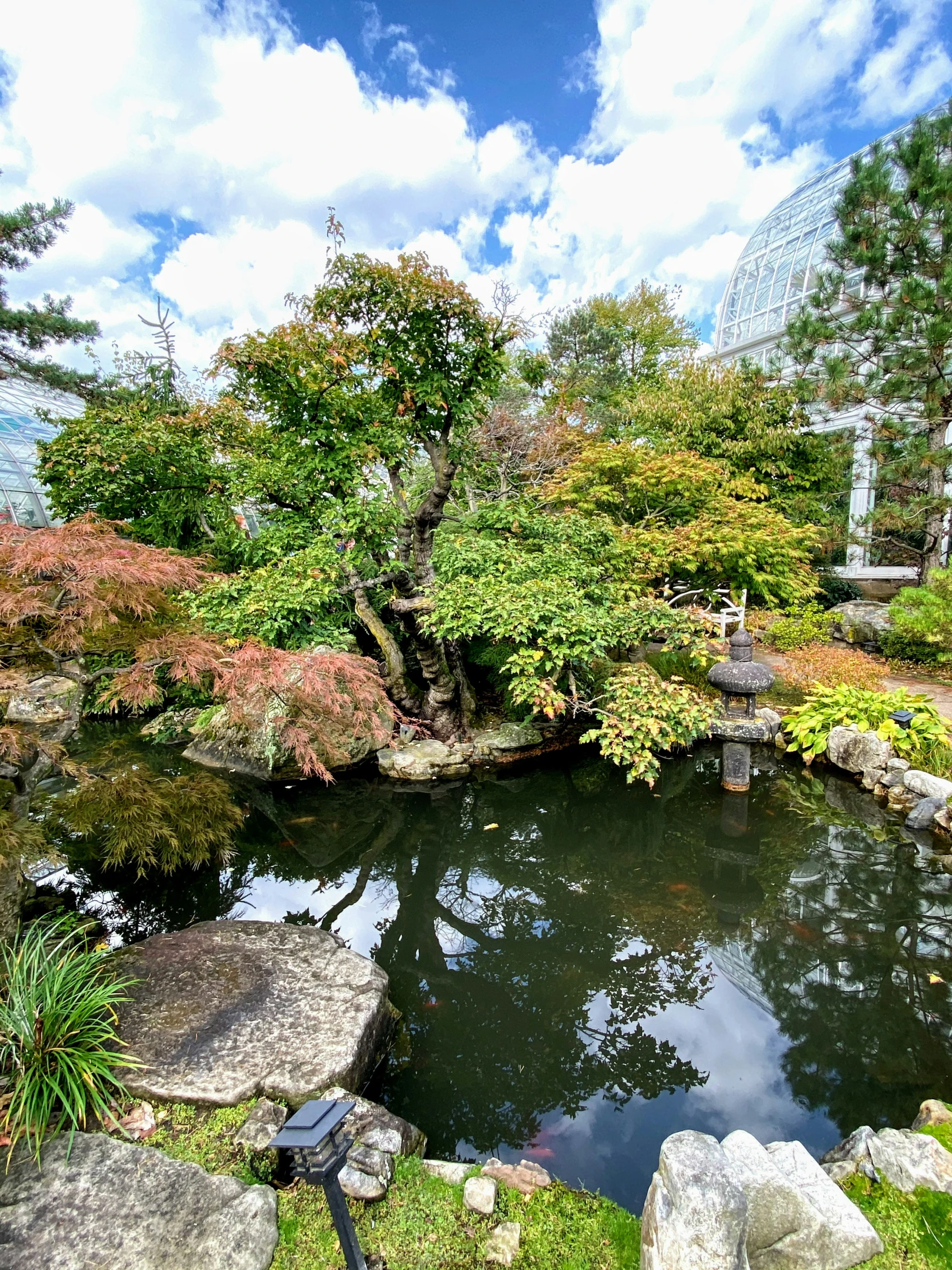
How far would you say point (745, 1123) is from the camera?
109 inches

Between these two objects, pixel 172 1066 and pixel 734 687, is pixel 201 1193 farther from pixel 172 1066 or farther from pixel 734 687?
pixel 734 687

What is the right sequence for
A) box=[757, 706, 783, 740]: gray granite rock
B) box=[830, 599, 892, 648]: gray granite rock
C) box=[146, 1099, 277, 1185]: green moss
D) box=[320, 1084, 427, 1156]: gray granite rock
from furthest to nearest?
box=[830, 599, 892, 648]: gray granite rock < box=[757, 706, 783, 740]: gray granite rock < box=[320, 1084, 427, 1156]: gray granite rock < box=[146, 1099, 277, 1185]: green moss

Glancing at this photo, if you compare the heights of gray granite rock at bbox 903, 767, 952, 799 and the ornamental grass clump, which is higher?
gray granite rock at bbox 903, 767, 952, 799

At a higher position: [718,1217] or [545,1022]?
[718,1217]

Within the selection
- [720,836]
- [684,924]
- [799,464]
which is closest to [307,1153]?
[684,924]

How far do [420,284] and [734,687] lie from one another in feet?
16.8

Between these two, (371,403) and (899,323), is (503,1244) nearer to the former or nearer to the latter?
(371,403)

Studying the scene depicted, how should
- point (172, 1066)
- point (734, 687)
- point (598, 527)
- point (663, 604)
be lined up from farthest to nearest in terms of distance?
point (598, 527)
point (663, 604)
point (734, 687)
point (172, 1066)

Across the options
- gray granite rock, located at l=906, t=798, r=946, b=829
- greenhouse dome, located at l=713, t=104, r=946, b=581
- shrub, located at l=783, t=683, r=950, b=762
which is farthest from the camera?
greenhouse dome, located at l=713, t=104, r=946, b=581

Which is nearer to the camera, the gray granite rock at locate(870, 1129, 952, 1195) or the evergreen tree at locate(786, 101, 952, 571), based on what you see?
the gray granite rock at locate(870, 1129, 952, 1195)

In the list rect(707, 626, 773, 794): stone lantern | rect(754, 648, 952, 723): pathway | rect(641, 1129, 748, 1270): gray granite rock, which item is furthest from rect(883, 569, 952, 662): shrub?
rect(641, 1129, 748, 1270): gray granite rock

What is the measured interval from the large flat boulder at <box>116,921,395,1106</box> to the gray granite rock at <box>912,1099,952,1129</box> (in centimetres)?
247

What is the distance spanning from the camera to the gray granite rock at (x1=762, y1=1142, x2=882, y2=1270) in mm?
1863

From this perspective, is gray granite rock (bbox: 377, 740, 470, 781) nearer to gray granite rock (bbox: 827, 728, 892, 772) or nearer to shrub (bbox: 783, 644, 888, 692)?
gray granite rock (bbox: 827, 728, 892, 772)
